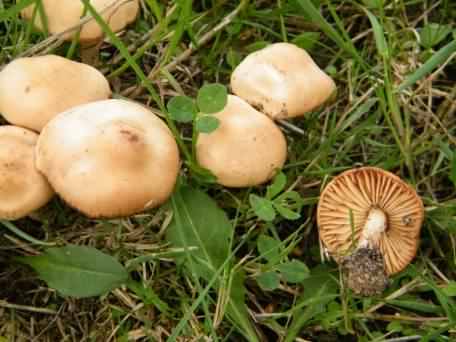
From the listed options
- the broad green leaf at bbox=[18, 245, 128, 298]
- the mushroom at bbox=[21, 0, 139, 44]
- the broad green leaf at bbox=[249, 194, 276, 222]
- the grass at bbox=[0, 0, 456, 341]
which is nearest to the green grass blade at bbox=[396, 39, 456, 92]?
the grass at bbox=[0, 0, 456, 341]

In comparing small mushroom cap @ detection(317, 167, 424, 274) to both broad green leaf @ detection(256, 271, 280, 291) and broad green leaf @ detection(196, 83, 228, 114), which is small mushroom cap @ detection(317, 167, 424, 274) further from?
broad green leaf @ detection(196, 83, 228, 114)

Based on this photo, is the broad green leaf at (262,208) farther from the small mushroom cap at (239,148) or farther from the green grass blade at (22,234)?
the green grass blade at (22,234)

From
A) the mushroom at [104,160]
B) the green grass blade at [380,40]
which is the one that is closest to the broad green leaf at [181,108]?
the mushroom at [104,160]

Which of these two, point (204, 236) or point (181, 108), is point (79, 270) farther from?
point (181, 108)

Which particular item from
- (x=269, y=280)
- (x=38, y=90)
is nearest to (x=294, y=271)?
(x=269, y=280)

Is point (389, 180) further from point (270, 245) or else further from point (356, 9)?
point (356, 9)

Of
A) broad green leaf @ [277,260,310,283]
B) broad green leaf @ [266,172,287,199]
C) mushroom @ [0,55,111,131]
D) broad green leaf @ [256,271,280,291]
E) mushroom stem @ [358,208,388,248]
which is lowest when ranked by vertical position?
broad green leaf @ [256,271,280,291]
